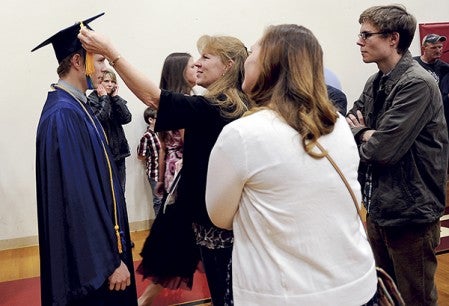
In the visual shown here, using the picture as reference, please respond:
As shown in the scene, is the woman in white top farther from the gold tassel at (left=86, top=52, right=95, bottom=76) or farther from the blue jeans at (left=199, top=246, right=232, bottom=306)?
the gold tassel at (left=86, top=52, right=95, bottom=76)

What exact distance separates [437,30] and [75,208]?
233 inches

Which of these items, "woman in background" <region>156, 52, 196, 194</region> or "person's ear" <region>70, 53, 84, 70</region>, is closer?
"person's ear" <region>70, 53, 84, 70</region>

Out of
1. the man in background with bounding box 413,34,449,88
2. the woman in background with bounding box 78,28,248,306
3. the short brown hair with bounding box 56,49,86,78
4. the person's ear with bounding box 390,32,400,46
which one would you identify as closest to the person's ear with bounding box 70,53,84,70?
the short brown hair with bounding box 56,49,86,78

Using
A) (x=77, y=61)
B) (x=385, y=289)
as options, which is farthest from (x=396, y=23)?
(x=77, y=61)

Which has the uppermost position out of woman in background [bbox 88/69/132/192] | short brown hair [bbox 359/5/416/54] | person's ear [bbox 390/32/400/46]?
short brown hair [bbox 359/5/416/54]

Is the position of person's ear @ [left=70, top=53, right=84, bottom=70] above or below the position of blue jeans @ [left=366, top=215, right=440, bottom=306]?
above

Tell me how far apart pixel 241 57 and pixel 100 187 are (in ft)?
2.61

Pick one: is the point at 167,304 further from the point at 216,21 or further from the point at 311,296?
the point at 216,21

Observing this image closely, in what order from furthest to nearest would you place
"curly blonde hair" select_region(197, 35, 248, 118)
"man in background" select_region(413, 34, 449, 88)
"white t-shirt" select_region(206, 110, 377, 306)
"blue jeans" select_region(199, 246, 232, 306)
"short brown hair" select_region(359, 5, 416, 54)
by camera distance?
"man in background" select_region(413, 34, 449, 88) < "short brown hair" select_region(359, 5, 416, 54) < "blue jeans" select_region(199, 246, 232, 306) < "curly blonde hair" select_region(197, 35, 248, 118) < "white t-shirt" select_region(206, 110, 377, 306)

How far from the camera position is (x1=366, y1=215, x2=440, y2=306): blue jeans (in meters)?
2.26

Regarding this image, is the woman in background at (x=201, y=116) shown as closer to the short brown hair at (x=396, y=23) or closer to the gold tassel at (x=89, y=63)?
the gold tassel at (x=89, y=63)

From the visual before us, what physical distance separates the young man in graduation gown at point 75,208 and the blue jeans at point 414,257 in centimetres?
122

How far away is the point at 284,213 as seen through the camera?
1269 mm

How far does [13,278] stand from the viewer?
13.3 feet
